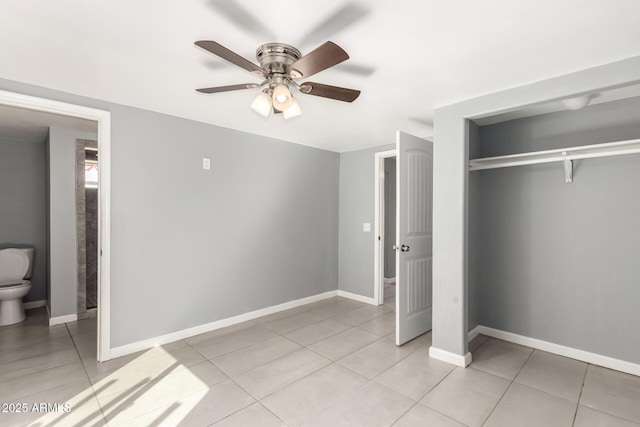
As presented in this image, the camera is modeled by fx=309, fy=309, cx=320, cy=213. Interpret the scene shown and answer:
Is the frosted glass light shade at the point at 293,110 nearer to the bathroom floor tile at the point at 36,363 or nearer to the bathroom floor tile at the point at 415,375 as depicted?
the bathroom floor tile at the point at 415,375

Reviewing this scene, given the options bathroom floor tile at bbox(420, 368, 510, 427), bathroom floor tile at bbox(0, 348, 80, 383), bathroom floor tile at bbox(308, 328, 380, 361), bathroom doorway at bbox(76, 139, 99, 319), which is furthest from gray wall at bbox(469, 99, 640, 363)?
bathroom doorway at bbox(76, 139, 99, 319)

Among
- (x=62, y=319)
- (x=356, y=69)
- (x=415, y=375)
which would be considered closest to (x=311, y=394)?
(x=415, y=375)

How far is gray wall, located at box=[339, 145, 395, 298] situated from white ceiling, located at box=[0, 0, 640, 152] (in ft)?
6.36

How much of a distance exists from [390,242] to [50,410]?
16.5 feet

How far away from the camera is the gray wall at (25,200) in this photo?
412 centimetres

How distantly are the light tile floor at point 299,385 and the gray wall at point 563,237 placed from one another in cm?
33

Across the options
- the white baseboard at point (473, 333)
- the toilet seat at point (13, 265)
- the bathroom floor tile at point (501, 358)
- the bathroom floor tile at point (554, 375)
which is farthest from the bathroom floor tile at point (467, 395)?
the toilet seat at point (13, 265)

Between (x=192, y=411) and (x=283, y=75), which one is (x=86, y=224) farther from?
(x=283, y=75)

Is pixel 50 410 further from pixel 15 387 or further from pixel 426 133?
pixel 426 133

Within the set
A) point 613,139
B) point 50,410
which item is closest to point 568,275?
point 613,139

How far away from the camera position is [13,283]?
3.75 m

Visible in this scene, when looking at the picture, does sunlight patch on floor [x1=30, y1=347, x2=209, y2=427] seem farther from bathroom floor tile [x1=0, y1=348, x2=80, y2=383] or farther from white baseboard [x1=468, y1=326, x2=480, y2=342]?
white baseboard [x1=468, y1=326, x2=480, y2=342]

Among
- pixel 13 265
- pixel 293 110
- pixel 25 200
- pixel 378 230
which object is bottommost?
pixel 13 265

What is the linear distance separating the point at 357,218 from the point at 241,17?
11.4 feet
